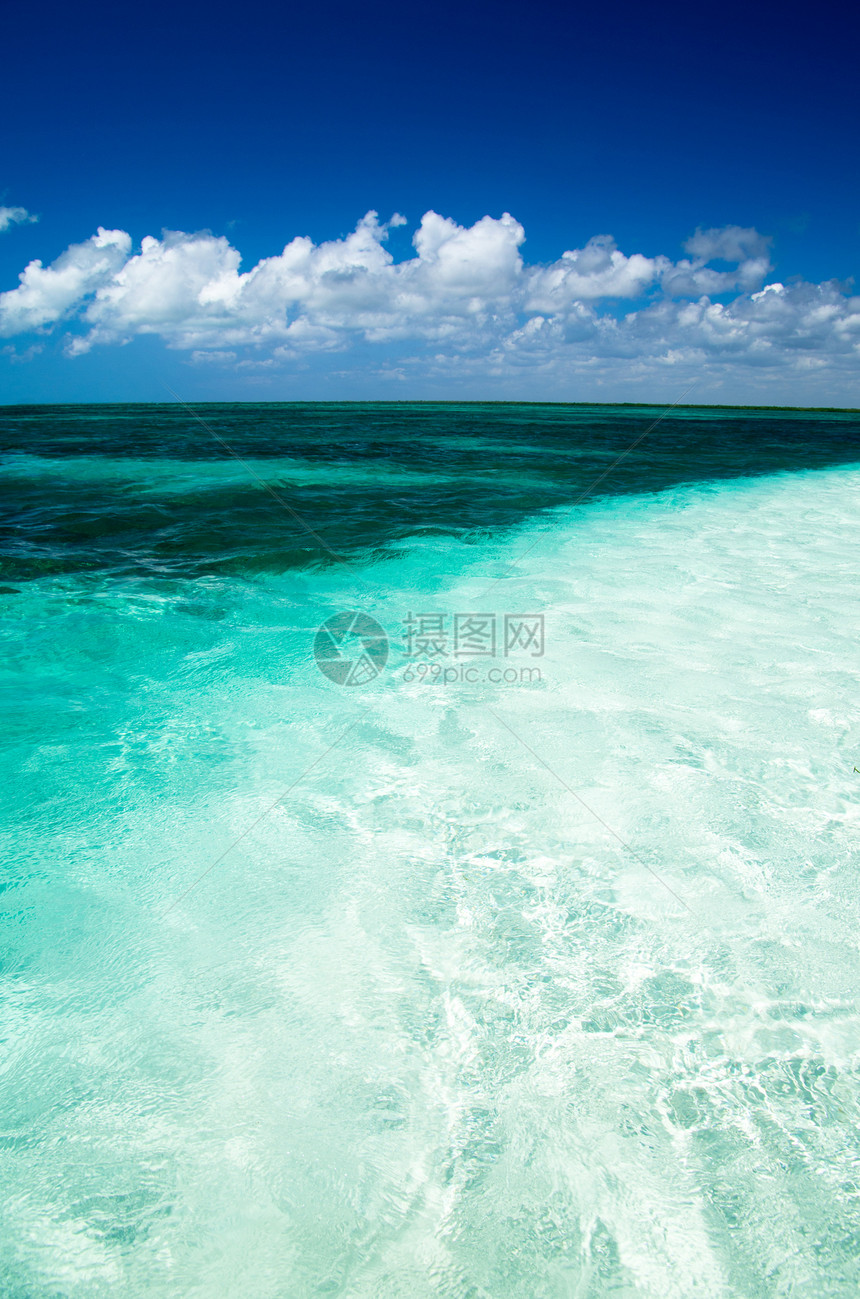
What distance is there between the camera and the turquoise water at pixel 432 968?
1.72 m

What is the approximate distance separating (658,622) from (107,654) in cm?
533

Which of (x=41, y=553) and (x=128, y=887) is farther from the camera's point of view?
(x=41, y=553)

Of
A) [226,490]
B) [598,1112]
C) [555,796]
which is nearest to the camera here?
[598,1112]

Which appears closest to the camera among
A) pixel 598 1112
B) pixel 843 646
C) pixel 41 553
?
pixel 598 1112

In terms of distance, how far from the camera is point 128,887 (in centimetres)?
296

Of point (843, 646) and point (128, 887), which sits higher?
point (843, 646)

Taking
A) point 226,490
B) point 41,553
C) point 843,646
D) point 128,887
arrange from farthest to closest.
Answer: point 226,490
point 41,553
point 843,646
point 128,887

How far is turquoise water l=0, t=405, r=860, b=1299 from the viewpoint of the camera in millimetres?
1721

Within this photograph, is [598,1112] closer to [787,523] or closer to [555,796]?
[555,796]

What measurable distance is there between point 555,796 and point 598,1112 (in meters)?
Result: 1.70

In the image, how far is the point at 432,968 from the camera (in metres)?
2.50

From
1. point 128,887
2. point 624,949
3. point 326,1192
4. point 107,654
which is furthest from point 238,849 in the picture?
point 107,654

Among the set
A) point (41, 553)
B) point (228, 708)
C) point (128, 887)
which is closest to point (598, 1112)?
point (128, 887)

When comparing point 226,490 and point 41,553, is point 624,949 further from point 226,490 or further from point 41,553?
point 226,490
